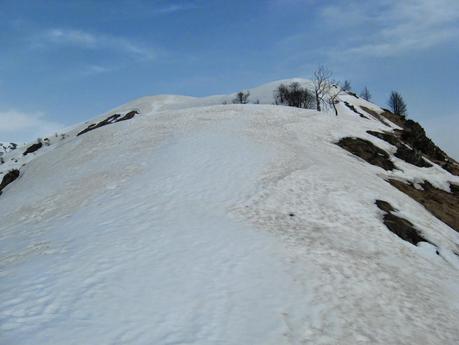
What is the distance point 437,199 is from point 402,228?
994cm

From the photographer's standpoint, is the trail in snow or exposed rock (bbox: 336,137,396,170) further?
exposed rock (bbox: 336,137,396,170)

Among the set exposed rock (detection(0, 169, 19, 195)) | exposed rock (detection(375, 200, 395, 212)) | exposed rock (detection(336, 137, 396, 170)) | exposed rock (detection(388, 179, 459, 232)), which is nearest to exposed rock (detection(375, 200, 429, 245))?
exposed rock (detection(375, 200, 395, 212))

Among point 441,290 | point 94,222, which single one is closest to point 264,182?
point 94,222

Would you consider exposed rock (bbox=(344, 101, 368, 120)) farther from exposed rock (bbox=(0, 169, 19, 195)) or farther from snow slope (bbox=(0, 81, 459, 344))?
exposed rock (bbox=(0, 169, 19, 195))

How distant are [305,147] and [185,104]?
99.3m

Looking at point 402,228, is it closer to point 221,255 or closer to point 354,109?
point 221,255

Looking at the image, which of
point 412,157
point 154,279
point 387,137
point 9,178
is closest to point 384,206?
point 154,279

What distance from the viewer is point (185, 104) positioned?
123500 millimetres

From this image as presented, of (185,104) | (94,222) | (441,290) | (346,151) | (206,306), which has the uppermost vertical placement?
(185,104)

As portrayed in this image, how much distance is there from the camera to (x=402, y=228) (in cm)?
1694

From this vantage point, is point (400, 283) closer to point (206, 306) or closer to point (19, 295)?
point (206, 306)

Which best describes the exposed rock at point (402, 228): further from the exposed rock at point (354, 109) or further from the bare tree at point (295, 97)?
the bare tree at point (295, 97)

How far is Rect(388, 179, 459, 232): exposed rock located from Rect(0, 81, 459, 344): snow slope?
1429 millimetres

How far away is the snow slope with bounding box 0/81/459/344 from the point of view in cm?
897
